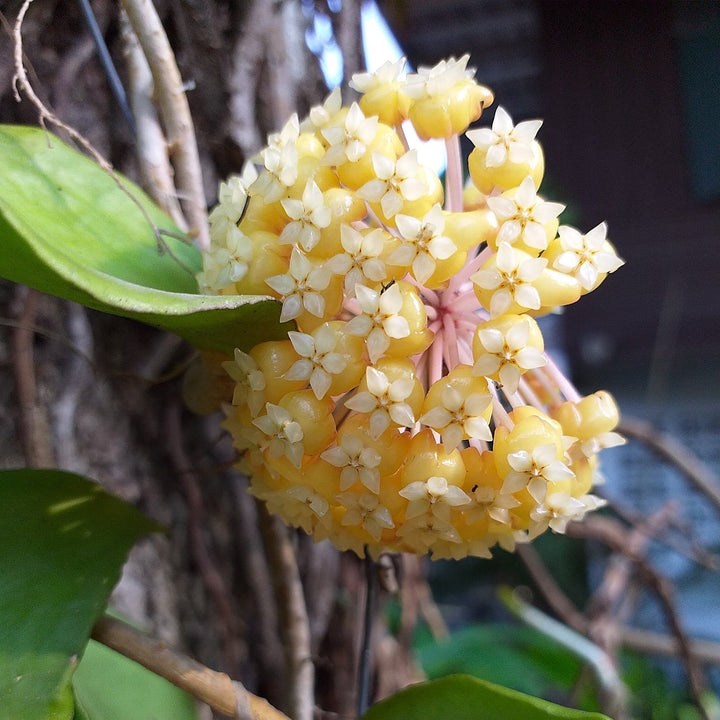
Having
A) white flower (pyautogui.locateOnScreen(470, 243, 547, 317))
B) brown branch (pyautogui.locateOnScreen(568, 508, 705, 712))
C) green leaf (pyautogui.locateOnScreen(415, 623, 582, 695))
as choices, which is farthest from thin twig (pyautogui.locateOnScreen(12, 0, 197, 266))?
green leaf (pyautogui.locateOnScreen(415, 623, 582, 695))

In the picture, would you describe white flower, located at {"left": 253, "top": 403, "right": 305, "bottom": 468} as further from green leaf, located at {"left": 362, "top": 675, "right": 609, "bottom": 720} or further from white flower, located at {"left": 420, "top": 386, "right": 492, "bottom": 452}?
green leaf, located at {"left": 362, "top": 675, "right": 609, "bottom": 720}

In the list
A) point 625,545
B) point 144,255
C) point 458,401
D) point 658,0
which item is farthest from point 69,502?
point 658,0

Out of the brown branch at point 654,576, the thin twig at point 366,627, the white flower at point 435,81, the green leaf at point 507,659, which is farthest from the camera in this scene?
the green leaf at point 507,659

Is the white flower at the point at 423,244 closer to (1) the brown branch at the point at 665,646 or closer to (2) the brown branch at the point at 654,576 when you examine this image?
(2) the brown branch at the point at 654,576

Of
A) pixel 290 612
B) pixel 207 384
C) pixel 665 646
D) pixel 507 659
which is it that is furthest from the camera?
pixel 507 659

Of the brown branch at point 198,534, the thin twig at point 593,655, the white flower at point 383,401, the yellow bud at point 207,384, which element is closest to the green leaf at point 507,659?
Answer: the thin twig at point 593,655

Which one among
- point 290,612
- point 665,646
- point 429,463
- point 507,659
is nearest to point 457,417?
point 429,463

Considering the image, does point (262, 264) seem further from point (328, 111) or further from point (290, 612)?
point (290, 612)
